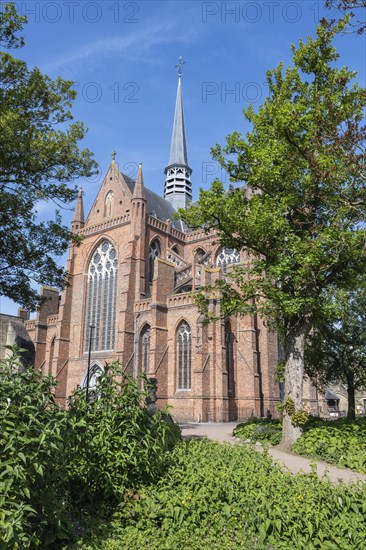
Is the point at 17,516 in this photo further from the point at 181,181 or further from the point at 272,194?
the point at 181,181

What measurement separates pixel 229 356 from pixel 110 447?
22.1 metres

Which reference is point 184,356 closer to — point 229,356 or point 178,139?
point 229,356

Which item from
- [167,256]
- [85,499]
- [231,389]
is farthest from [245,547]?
[167,256]

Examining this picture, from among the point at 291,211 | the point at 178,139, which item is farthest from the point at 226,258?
the point at 178,139

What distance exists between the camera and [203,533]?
18.5ft

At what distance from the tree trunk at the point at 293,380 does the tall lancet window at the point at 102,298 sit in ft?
73.4

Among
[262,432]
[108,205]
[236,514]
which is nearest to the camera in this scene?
[236,514]

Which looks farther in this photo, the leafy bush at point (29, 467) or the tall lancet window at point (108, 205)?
the tall lancet window at point (108, 205)

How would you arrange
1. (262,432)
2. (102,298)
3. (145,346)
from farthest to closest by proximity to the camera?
1. (102,298)
2. (145,346)
3. (262,432)

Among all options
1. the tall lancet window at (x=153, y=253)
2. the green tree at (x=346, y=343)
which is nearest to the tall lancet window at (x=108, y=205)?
the tall lancet window at (x=153, y=253)

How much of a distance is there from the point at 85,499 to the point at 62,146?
10101mm

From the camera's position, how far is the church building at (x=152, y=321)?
88.1 ft

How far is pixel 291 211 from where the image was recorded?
14609 mm

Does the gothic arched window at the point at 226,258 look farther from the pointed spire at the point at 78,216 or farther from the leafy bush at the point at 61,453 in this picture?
the leafy bush at the point at 61,453
